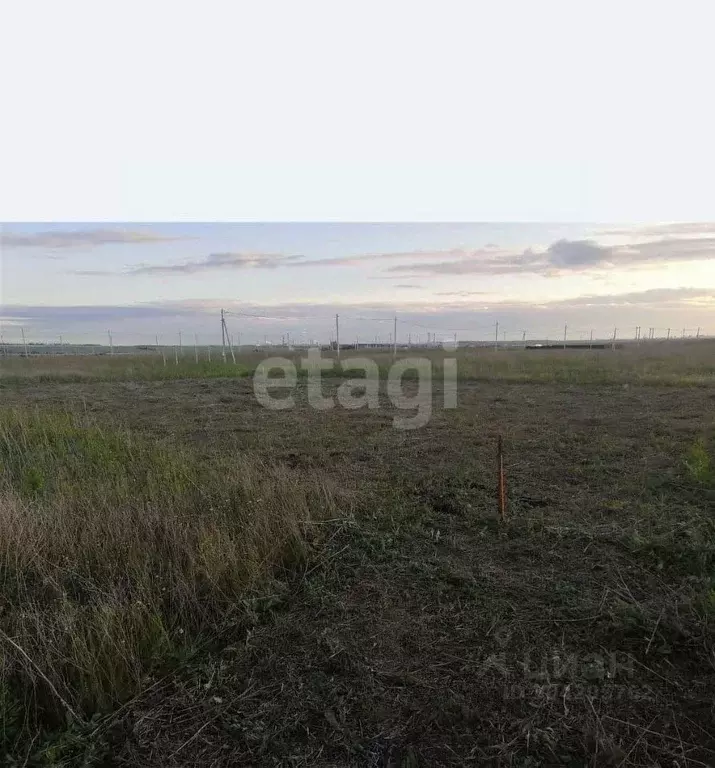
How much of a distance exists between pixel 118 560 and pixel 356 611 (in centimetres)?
160

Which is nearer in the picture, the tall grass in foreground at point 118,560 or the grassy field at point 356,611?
the grassy field at point 356,611

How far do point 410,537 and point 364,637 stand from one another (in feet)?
3.77

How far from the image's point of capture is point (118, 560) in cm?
315

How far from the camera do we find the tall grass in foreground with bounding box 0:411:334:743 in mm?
2217

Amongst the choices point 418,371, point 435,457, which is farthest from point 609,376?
point 435,457

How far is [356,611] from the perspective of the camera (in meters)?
2.67

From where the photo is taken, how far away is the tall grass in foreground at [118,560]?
7.27 feet

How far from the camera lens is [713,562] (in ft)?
9.65

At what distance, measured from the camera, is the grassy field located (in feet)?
6.17

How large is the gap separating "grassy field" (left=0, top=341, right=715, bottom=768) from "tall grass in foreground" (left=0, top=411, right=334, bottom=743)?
0.02 m

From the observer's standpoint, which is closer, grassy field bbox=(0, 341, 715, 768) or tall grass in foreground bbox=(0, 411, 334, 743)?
grassy field bbox=(0, 341, 715, 768)

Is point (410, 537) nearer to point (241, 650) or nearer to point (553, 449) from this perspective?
point (241, 650)

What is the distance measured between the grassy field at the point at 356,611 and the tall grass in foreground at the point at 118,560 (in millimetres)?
17

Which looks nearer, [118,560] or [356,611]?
[356,611]
